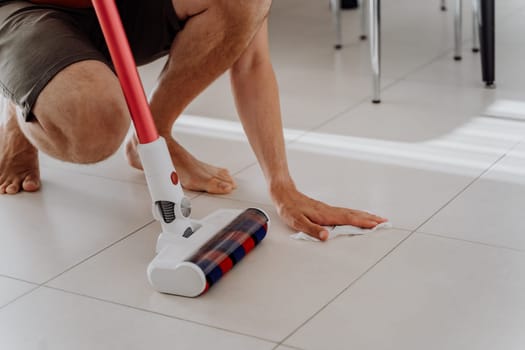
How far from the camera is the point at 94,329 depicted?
1496mm

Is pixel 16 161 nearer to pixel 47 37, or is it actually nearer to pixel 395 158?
pixel 47 37

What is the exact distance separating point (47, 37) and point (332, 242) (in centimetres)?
64

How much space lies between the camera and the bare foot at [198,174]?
2.02 meters

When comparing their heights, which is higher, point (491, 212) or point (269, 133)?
point (269, 133)

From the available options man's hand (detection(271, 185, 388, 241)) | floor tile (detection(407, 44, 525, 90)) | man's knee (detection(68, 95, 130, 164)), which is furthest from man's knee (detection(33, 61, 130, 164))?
floor tile (detection(407, 44, 525, 90))

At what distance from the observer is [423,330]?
141 cm

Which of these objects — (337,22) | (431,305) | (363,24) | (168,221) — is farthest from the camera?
(363,24)

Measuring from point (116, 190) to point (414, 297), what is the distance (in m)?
0.84

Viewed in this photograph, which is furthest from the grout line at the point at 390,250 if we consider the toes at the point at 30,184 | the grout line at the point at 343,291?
the toes at the point at 30,184

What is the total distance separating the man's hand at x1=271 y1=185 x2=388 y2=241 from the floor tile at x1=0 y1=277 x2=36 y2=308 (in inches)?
19.7

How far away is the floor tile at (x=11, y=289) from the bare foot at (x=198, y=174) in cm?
48

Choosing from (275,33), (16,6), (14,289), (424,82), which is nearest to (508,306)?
(14,289)

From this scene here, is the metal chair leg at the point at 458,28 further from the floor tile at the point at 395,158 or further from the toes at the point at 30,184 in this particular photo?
the toes at the point at 30,184

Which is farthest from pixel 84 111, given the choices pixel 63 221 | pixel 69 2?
pixel 63 221
